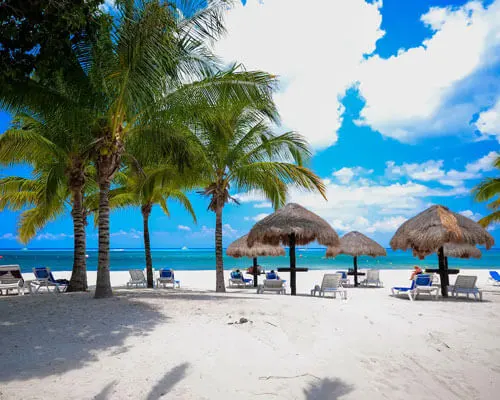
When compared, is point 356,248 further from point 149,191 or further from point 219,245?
point 149,191

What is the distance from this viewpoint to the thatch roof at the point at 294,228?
11992mm

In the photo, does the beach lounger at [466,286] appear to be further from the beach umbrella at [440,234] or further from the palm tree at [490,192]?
the palm tree at [490,192]

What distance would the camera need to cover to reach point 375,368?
4.85m

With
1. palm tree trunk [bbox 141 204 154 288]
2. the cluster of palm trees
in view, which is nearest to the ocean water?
palm tree trunk [bbox 141 204 154 288]

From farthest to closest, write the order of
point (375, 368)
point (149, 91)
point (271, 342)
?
point (149, 91), point (271, 342), point (375, 368)

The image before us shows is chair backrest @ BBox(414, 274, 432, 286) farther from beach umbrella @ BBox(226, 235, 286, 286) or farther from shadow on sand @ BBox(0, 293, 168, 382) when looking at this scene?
shadow on sand @ BBox(0, 293, 168, 382)

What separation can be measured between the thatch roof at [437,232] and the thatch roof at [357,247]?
191 inches

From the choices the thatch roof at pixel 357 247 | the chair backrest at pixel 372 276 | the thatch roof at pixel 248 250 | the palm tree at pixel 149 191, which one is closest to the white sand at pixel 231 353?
the palm tree at pixel 149 191

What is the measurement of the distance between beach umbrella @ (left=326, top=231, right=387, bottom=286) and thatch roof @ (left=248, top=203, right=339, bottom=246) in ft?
18.0

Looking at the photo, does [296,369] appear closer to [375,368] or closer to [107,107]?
[375,368]

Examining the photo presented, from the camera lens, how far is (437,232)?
462 inches

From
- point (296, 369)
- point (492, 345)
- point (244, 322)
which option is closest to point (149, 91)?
point (244, 322)

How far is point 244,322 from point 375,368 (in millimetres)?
2084

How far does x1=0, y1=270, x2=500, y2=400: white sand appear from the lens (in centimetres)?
396
